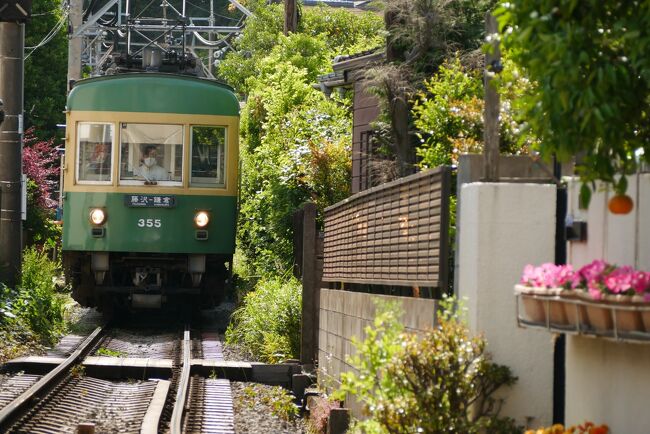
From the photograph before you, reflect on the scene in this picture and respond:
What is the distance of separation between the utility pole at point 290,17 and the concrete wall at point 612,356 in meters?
23.3

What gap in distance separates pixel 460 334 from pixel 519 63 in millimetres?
1480

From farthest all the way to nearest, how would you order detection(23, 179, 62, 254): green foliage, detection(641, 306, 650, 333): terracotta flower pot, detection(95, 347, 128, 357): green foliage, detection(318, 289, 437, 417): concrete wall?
detection(23, 179, 62, 254): green foliage, detection(95, 347, 128, 357): green foliage, detection(318, 289, 437, 417): concrete wall, detection(641, 306, 650, 333): terracotta flower pot

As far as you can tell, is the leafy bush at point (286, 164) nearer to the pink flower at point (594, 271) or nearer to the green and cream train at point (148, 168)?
the green and cream train at point (148, 168)

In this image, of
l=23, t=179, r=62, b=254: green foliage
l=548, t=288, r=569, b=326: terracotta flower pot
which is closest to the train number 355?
l=23, t=179, r=62, b=254: green foliage

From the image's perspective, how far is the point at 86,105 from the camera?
15.5 m

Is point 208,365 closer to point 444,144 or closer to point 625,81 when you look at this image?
point 444,144

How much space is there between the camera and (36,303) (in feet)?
48.2

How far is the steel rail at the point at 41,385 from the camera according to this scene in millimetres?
8430

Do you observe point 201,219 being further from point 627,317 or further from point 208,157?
point 627,317

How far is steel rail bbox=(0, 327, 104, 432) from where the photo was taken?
27.7ft

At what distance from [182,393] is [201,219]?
5.95m

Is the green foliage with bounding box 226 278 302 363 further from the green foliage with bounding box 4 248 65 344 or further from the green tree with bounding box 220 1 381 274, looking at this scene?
the green tree with bounding box 220 1 381 274

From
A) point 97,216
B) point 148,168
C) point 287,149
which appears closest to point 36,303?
point 97,216

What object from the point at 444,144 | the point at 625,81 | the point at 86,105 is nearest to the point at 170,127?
the point at 86,105
